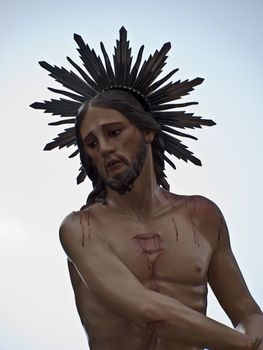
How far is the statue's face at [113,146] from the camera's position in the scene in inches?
160

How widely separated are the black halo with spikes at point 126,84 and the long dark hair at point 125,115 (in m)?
0.12

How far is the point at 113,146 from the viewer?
13.4ft

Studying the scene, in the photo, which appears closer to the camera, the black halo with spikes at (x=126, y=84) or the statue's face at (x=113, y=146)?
the statue's face at (x=113, y=146)

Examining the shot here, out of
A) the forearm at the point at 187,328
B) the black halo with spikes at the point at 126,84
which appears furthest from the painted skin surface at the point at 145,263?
the black halo with spikes at the point at 126,84

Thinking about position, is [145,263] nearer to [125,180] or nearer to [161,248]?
[161,248]

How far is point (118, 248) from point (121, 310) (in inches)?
19.8

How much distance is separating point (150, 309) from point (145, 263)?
0.51 meters

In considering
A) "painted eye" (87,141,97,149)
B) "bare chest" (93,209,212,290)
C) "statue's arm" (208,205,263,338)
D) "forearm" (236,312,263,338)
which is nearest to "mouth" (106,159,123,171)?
"painted eye" (87,141,97,149)

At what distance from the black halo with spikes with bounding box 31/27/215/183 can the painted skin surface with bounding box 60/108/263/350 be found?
344 mm

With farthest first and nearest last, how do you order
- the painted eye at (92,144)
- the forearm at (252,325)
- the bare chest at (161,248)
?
the painted eye at (92,144)
the bare chest at (161,248)
the forearm at (252,325)

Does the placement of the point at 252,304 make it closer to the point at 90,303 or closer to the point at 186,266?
the point at 186,266

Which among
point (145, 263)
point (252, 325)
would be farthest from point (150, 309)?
point (252, 325)

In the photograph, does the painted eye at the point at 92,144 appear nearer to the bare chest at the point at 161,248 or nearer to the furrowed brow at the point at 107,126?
the furrowed brow at the point at 107,126

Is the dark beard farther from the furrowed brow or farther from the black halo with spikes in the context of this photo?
the black halo with spikes
